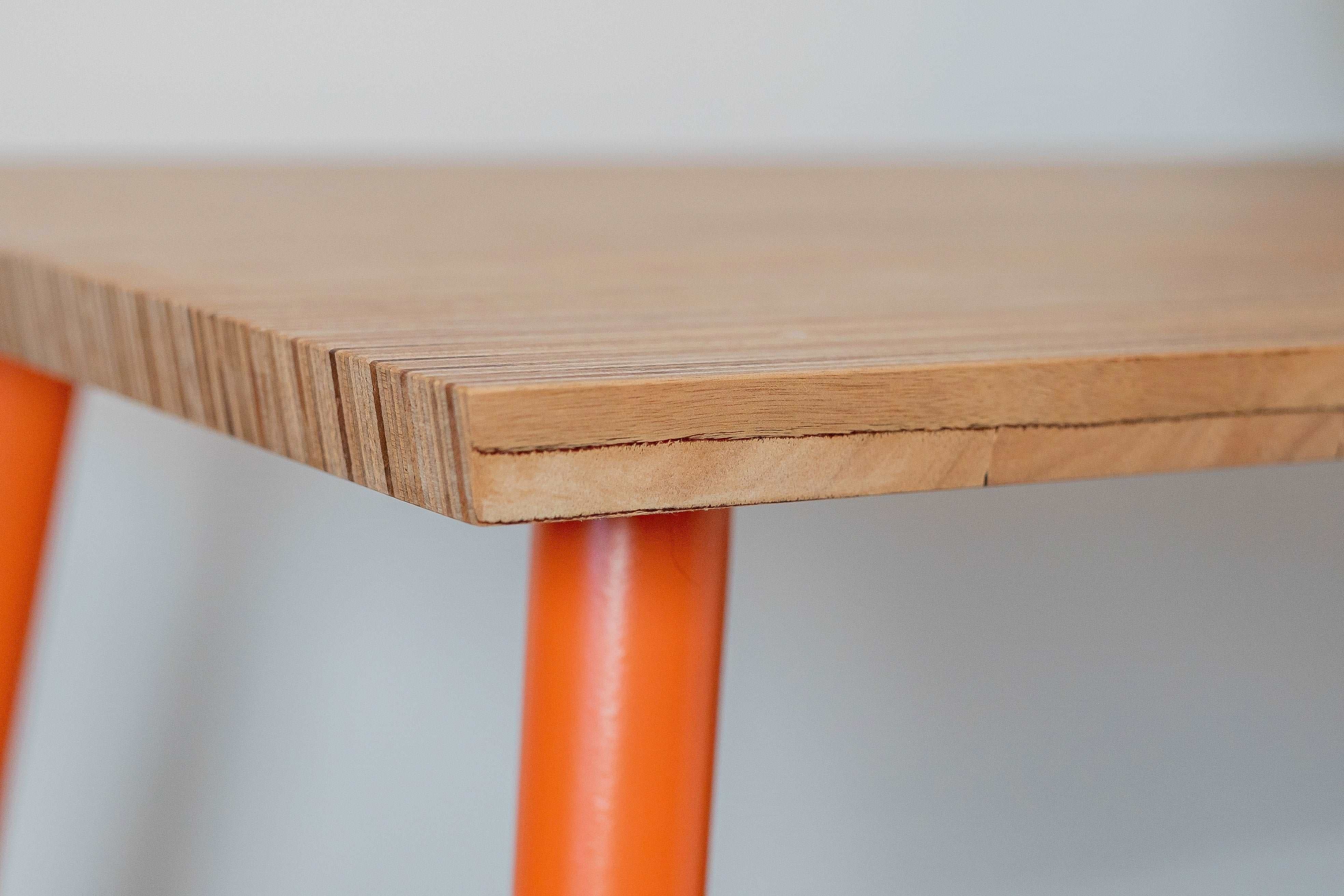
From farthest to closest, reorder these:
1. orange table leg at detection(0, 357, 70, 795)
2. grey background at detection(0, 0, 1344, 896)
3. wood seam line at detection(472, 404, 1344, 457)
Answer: grey background at detection(0, 0, 1344, 896) < orange table leg at detection(0, 357, 70, 795) < wood seam line at detection(472, 404, 1344, 457)

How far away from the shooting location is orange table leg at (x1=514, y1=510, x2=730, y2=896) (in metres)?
0.26

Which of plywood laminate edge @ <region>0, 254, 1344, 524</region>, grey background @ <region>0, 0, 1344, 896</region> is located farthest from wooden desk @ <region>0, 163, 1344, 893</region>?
grey background @ <region>0, 0, 1344, 896</region>

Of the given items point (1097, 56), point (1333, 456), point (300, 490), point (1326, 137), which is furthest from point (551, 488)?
point (1326, 137)

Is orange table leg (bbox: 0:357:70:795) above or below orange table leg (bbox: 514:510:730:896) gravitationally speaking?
above

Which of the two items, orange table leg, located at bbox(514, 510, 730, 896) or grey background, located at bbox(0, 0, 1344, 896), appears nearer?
orange table leg, located at bbox(514, 510, 730, 896)

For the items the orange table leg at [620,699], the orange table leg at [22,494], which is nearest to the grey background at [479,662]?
the orange table leg at [22,494]

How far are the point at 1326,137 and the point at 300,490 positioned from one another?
721 millimetres

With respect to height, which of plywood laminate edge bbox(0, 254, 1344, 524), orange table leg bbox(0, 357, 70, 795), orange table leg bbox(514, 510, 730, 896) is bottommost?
orange table leg bbox(514, 510, 730, 896)

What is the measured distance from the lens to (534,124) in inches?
35.0

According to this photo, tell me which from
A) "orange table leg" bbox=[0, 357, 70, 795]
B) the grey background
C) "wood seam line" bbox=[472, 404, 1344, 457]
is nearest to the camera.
→ "wood seam line" bbox=[472, 404, 1344, 457]

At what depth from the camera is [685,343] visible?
0.24 m

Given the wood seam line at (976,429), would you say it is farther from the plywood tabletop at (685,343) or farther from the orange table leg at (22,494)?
the orange table leg at (22,494)

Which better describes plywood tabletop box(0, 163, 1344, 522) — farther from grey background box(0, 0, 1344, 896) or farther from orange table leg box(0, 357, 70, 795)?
grey background box(0, 0, 1344, 896)

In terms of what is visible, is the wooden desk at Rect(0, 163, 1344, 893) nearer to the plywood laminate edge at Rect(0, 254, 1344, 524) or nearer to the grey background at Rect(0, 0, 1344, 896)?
the plywood laminate edge at Rect(0, 254, 1344, 524)
